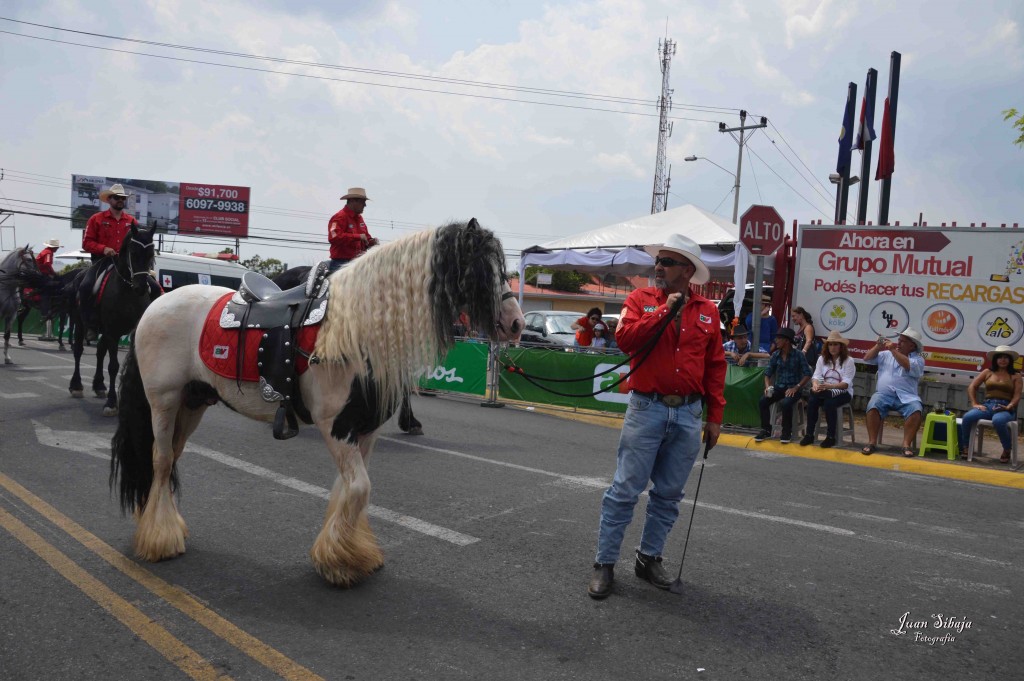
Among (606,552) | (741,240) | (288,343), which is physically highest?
(741,240)

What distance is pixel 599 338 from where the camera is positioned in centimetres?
1388

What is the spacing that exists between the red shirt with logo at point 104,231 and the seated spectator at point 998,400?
11.0m

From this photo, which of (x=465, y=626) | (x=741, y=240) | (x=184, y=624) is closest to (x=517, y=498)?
(x=465, y=626)

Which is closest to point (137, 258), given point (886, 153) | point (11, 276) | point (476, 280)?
point (11, 276)

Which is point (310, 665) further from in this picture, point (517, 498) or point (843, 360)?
point (843, 360)

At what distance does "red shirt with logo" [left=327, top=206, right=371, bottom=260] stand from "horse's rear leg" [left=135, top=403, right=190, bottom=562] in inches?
109

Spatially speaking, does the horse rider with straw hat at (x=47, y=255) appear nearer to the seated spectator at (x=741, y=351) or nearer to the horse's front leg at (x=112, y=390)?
the horse's front leg at (x=112, y=390)

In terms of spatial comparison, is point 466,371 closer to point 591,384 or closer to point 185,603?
point 591,384

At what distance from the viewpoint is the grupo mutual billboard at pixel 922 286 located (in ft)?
38.0

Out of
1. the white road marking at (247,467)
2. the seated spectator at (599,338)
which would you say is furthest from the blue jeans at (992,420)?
the white road marking at (247,467)

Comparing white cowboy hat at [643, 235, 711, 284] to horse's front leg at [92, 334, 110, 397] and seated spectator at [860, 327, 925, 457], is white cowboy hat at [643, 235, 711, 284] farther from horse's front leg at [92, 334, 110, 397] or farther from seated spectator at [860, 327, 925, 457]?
horse's front leg at [92, 334, 110, 397]

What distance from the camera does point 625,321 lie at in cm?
416

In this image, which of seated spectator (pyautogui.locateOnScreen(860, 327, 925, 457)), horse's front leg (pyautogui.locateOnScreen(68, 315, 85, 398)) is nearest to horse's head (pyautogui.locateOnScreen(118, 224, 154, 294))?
horse's front leg (pyautogui.locateOnScreen(68, 315, 85, 398))

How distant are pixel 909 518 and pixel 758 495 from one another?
3.99ft
